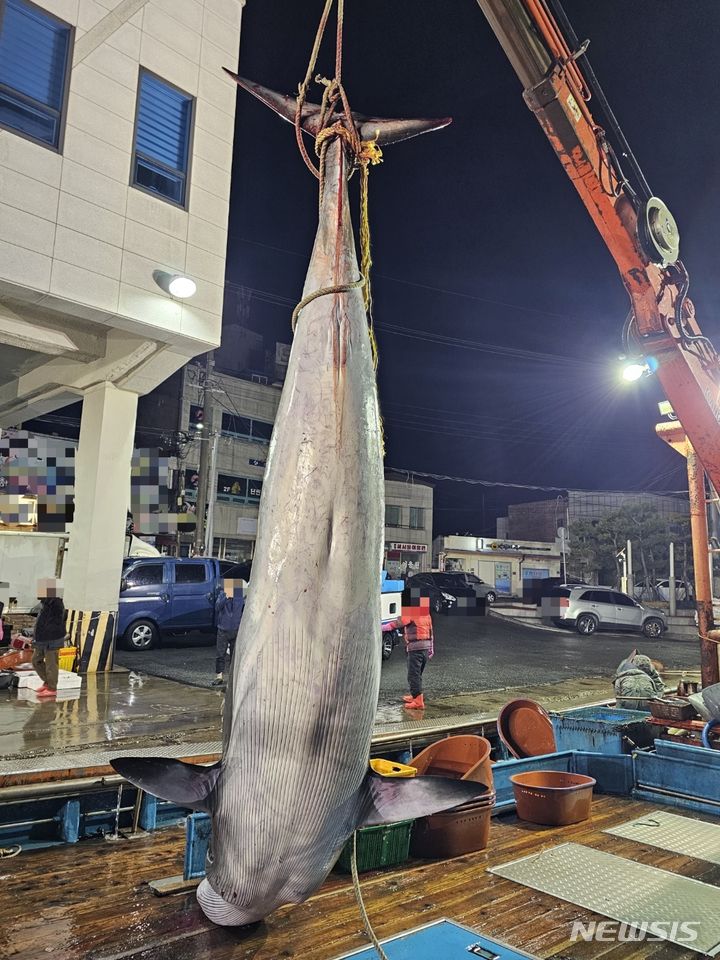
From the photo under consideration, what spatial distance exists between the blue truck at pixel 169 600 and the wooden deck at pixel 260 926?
27.0ft

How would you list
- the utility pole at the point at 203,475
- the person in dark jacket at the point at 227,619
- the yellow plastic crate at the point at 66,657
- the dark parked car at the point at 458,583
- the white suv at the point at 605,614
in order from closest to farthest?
1. the yellow plastic crate at the point at 66,657
2. the person in dark jacket at the point at 227,619
3. the utility pole at the point at 203,475
4. the white suv at the point at 605,614
5. the dark parked car at the point at 458,583

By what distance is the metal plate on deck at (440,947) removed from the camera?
2898 mm

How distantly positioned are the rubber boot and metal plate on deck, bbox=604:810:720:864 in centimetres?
322

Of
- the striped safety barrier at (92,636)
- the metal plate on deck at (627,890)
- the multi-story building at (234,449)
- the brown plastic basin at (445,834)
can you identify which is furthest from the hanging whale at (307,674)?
the multi-story building at (234,449)

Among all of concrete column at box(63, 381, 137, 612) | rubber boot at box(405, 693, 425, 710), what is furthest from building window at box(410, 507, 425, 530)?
rubber boot at box(405, 693, 425, 710)

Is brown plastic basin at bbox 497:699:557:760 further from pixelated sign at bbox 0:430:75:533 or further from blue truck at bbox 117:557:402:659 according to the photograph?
pixelated sign at bbox 0:430:75:533

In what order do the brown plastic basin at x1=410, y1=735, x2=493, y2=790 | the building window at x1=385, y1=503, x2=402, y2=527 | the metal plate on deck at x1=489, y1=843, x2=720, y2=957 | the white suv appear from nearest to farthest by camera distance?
the metal plate on deck at x1=489, y1=843, x2=720, y2=957
the brown plastic basin at x1=410, y1=735, x2=493, y2=790
the white suv
the building window at x1=385, y1=503, x2=402, y2=527

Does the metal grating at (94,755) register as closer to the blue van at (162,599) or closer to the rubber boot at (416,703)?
the rubber boot at (416,703)

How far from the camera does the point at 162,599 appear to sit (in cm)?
1314

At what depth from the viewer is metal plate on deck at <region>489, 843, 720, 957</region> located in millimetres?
3307

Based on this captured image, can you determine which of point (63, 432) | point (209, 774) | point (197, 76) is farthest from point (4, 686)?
point (63, 432)

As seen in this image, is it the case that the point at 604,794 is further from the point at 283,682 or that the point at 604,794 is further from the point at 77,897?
the point at 283,682

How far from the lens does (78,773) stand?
172 inches

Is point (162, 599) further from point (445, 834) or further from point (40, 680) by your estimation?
point (445, 834)
